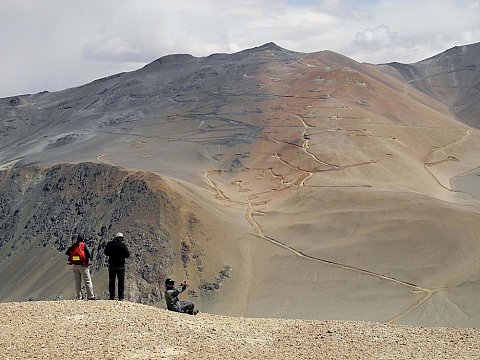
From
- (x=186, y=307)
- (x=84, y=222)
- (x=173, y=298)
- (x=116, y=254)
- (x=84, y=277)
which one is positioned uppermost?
(x=116, y=254)

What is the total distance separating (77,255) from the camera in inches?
626

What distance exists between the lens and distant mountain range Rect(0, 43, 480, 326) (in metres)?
43.4

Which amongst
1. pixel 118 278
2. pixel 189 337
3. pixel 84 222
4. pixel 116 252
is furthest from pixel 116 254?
pixel 84 222

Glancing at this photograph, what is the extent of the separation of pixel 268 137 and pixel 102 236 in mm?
27723

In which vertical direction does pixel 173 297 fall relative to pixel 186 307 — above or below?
above

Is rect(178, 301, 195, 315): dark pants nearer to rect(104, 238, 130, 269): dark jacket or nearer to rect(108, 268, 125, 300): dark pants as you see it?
rect(108, 268, 125, 300): dark pants

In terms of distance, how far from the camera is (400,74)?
13125 cm

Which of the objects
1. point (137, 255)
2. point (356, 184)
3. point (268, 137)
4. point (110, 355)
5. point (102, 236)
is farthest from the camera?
point (268, 137)

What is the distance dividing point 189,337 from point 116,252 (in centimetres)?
347

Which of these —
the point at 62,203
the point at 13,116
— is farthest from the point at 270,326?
the point at 13,116

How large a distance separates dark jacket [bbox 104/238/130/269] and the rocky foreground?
43.1 inches

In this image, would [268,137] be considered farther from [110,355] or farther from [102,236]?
[110,355]

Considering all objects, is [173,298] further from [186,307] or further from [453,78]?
[453,78]

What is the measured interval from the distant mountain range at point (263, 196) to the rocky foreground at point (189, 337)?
22.7 metres
